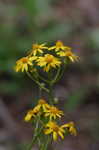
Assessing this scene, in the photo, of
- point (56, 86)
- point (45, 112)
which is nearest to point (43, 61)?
point (45, 112)

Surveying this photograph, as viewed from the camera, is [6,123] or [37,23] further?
[37,23]

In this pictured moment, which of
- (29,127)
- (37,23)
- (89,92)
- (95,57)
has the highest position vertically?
(37,23)

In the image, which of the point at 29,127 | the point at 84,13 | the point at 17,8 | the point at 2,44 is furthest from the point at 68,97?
the point at 84,13

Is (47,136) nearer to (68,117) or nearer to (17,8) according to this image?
(68,117)

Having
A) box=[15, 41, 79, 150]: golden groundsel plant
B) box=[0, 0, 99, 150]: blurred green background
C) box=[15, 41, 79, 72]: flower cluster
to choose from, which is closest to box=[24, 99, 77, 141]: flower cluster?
box=[15, 41, 79, 150]: golden groundsel plant

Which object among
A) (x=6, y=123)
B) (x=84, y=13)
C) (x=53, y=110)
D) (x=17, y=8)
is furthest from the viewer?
(x=84, y=13)

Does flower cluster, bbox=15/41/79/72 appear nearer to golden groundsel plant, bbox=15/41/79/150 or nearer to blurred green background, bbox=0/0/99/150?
golden groundsel plant, bbox=15/41/79/150

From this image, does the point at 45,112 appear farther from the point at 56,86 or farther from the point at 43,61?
the point at 56,86

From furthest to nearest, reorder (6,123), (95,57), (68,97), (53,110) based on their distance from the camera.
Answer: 1. (95,57)
2. (68,97)
3. (6,123)
4. (53,110)
